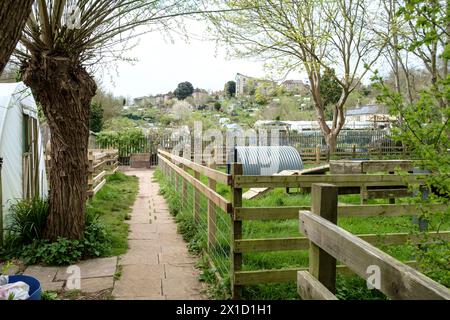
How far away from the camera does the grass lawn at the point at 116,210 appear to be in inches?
249

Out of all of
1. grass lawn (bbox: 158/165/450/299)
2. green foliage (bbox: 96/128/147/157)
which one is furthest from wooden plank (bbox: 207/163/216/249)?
green foliage (bbox: 96/128/147/157)

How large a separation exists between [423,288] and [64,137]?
5074mm

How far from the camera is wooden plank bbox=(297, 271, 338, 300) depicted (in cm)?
196

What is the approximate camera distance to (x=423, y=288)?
1.25 metres

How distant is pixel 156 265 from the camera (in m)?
5.24

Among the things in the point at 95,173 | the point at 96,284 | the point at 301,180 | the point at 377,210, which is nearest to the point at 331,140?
the point at 95,173

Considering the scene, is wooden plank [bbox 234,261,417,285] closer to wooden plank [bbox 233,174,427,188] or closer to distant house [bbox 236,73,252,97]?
wooden plank [bbox 233,174,427,188]

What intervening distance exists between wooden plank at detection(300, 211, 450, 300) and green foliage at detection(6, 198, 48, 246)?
4.53 metres

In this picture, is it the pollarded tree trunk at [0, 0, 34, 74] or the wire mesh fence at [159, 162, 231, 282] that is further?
the wire mesh fence at [159, 162, 231, 282]

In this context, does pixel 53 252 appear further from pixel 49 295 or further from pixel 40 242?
pixel 49 295
